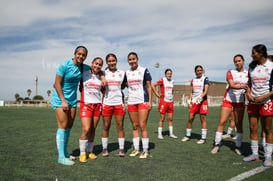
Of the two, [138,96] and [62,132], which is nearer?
[62,132]

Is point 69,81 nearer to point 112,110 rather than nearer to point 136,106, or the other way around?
point 112,110

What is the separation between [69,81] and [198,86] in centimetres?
430

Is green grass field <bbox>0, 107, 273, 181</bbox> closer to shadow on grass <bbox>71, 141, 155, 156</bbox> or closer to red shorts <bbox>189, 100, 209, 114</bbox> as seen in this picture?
shadow on grass <bbox>71, 141, 155, 156</bbox>

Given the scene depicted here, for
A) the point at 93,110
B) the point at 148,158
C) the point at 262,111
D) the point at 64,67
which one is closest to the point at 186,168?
the point at 148,158

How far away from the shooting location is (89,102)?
16.1 ft

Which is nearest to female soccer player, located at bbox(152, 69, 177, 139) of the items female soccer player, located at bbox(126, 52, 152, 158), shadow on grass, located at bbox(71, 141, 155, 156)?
shadow on grass, located at bbox(71, 141, 155, 156)

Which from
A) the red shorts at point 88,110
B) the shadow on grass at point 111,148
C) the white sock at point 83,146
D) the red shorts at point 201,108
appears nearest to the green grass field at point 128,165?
the shadow on grass at point 111,148

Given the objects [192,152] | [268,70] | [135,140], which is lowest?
[192,152]

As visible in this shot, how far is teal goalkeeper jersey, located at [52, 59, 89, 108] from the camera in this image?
4.49 meters

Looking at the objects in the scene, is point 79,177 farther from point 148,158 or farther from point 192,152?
point 192,152

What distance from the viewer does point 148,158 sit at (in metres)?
5.11

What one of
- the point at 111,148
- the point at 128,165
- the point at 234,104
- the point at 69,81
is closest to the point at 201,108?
the point at 234,104

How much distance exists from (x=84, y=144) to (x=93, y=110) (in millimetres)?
758

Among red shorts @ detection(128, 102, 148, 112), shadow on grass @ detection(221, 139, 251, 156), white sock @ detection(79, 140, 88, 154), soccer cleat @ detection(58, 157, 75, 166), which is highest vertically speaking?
red shorts @ detection(128, 102, 148, 112)
